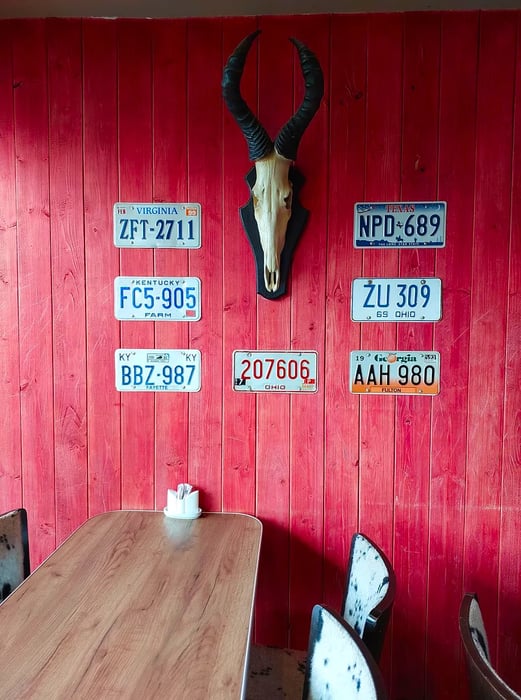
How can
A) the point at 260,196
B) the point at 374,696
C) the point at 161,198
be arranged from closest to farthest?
1. the point at 374,696
2. the point at 260,196
3. the point at 161,198

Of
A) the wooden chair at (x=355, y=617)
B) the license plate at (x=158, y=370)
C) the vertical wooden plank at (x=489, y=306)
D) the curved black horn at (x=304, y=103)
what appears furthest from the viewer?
the license plate at (x=158, y=370)

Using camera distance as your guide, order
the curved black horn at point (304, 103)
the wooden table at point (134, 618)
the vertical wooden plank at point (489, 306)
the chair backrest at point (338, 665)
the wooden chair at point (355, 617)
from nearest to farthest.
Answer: the chair backrest at point (338, 665) < the wooden table at point (134, 618) < the wooden chair at point (355, 617) < the curved black horn at point (304, 103) < the vertical wooden plank at point (489, 306)

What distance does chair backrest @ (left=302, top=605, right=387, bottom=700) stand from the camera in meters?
0.82

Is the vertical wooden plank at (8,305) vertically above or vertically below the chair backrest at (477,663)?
above

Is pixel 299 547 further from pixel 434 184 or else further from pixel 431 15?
pixel 431 15

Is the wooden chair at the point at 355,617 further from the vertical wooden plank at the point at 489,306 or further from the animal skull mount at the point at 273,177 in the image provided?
the animal skull mount at the point at 273,177

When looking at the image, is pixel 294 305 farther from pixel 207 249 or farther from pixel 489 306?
pixel 489 306

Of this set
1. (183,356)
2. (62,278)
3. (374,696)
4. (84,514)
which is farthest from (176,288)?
(374,696)

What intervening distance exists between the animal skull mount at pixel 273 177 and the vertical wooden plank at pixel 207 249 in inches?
5.9

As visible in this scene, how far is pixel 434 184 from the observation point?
5.44 ft

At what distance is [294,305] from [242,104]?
70 cm

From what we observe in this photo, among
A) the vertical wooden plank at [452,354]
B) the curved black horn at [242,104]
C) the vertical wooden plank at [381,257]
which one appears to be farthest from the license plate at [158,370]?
the vertical wooden plank at [452,354]

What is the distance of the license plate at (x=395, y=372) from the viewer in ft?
5.52

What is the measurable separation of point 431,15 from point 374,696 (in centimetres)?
206
